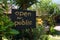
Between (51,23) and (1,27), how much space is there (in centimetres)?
1237

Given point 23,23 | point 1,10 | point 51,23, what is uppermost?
point 1,10

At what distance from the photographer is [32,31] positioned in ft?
21.0

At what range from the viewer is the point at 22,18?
5344 millimetres

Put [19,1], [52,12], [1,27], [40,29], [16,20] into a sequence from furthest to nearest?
[52,12] < [40,29] < [19,1] < [16,20] < [1,27]

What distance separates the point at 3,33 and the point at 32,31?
10.5ft

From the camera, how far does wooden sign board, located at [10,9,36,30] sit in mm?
5230

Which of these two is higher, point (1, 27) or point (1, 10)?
point (1, 10)

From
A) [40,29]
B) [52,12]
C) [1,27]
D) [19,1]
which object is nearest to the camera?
[1,27]

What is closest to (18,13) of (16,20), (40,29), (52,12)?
(16,20)

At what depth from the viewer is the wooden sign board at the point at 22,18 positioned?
17.2 feet

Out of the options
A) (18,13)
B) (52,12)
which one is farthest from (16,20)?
(52,12)

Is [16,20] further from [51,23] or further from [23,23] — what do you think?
[51,23]

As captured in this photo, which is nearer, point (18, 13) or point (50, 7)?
point (18, 13)

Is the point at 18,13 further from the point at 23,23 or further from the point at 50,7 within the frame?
the point at 50,7
